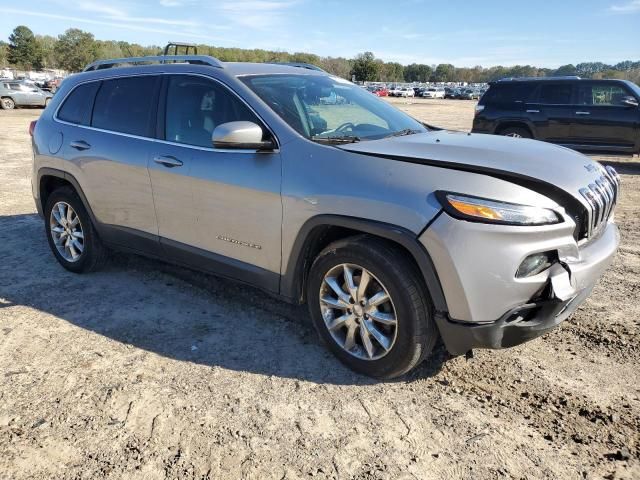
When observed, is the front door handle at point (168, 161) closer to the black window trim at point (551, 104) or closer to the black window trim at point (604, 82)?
the black window trim at point (551, 104)

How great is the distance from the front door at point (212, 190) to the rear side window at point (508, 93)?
963cm

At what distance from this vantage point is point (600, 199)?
3.09 meters

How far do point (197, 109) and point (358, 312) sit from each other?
191 cm

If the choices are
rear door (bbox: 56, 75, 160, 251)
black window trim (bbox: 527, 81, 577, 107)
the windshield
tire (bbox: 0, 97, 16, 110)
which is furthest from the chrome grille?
tire (bbox: 0, 97, 16, 110)

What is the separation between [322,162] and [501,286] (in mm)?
1220

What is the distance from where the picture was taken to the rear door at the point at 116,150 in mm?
4160

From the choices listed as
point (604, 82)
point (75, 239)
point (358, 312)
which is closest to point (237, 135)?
point (358, 312)

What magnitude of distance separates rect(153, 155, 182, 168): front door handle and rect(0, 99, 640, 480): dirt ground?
1.12 m

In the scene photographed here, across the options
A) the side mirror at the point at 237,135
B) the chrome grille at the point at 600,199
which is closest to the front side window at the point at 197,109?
the side mirror at the point at 237,135

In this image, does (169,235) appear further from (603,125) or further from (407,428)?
(603,125)

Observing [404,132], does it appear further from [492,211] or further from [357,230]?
[492,211]

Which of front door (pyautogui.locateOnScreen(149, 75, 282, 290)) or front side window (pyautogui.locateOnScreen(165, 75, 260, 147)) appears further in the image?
front side window (pyautogui.locateOnScreen(165, 75, 260, 147))

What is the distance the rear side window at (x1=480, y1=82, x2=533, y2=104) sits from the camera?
11.8m

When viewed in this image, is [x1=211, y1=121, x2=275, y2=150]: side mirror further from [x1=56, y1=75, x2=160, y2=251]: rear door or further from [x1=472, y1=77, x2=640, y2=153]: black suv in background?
[x1=472, y1=77, x2=640, y2=153]: black suv in background
